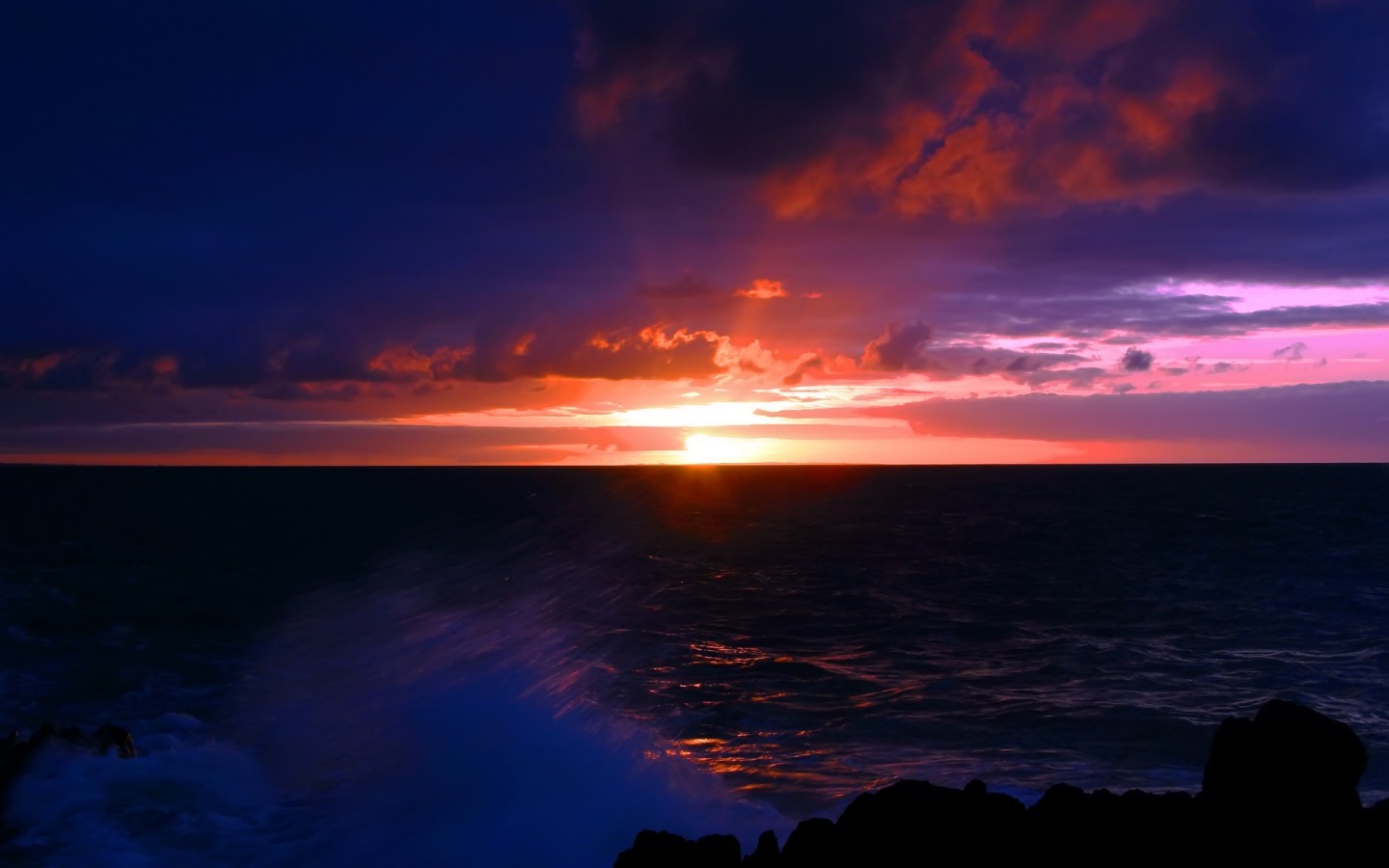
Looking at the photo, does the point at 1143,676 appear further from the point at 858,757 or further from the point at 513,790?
the point at 513,790

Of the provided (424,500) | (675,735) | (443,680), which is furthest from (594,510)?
(675,735)

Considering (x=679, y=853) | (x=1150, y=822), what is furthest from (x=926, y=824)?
(x=679, y=853)

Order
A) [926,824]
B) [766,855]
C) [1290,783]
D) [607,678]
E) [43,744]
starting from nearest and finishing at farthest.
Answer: [1290,783] → [926,824] → [766,855] → [43,744] → [607,678]

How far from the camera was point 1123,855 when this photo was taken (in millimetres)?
8391

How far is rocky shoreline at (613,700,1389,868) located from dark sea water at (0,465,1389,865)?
10.9ft

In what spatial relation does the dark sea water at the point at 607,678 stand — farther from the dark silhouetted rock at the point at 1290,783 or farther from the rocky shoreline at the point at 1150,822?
the dark silhouetted rock at the point at 1290,783

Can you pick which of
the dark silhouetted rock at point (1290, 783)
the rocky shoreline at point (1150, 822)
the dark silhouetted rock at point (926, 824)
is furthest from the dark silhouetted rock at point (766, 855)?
the dark silhouetted rock at point (1290, 783)

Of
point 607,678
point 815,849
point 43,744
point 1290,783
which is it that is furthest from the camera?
point 607,678

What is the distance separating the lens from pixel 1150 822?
344 inches

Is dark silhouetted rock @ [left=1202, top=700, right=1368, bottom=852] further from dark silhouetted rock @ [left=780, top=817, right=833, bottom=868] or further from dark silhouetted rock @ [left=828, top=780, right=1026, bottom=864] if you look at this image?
dark silhouetted rock @ [left=780, top=817, right=833, bottom=868]

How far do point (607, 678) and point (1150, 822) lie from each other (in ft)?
40.4

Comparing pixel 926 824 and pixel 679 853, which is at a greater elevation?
pixel 926 824

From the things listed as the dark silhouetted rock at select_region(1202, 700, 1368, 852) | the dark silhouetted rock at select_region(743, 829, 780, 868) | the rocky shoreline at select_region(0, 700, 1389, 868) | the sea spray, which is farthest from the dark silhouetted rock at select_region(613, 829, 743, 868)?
the dark silhouetted rock at select_region(1202, 700, 1368, 852)

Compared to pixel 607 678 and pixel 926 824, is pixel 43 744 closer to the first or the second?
pixel 607 678
